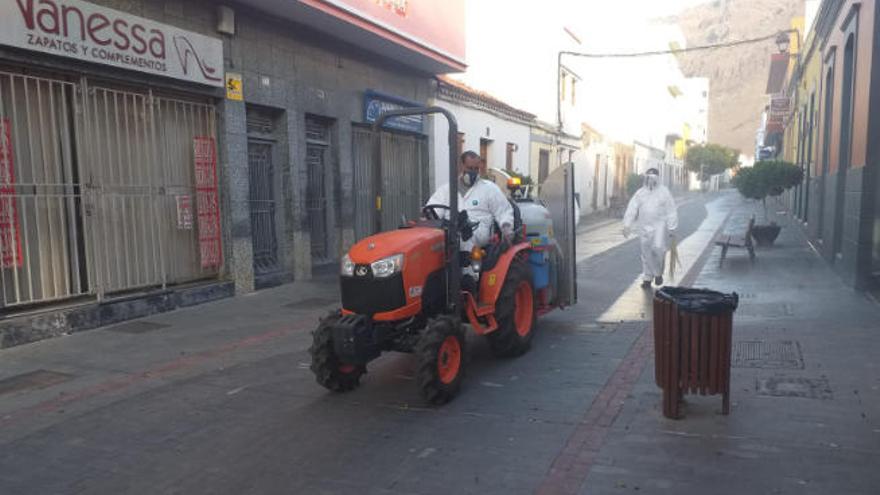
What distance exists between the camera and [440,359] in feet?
15.4

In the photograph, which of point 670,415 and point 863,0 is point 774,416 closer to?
point 670,415

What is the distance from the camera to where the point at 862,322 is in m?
6.91

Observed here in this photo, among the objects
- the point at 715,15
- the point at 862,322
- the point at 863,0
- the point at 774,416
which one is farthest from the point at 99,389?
the point at 715,15

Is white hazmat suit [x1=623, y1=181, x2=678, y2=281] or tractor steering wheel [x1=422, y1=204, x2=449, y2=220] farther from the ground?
tractor steering wheel [x1=422, y1=204, x2=449, y2=220]

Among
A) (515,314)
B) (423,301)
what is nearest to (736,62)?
(515,314)

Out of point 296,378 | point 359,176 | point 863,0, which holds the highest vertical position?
point 863,0

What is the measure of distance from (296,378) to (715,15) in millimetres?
183210

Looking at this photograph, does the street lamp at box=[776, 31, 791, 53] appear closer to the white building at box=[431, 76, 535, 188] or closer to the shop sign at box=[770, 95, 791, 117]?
the white building at box=[431, 76, 535, 188]

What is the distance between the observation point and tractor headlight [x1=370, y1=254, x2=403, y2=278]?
15.0 ft

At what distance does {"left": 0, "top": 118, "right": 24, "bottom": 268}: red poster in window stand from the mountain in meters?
133

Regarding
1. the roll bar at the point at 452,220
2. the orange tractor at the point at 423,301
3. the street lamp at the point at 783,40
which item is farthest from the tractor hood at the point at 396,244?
the street lamp at the point at 783,40

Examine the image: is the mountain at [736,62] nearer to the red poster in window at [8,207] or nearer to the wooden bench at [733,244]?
the wooden bench at [733,244]

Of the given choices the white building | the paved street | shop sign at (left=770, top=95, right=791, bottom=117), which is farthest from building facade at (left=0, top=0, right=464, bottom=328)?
shop sign at (left=770, top=95, right=791, bottom=117)

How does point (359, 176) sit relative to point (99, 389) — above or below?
above
